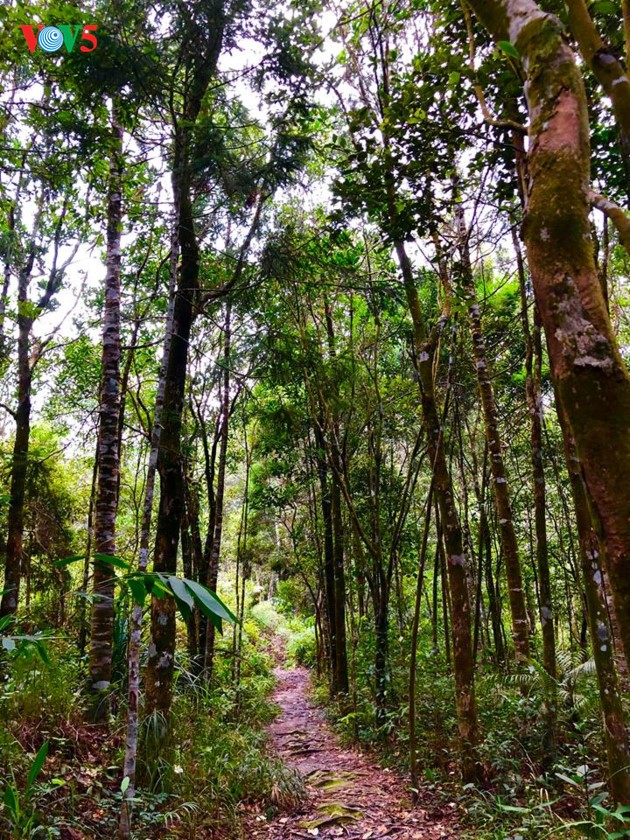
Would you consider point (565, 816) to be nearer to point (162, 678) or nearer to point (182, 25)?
point (162, 678)

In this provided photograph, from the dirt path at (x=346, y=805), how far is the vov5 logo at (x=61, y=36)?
275 inches

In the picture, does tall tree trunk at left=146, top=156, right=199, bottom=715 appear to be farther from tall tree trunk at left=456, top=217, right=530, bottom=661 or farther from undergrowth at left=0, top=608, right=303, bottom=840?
tall tree trunk at left=456, top=217, right=530, bottom=661

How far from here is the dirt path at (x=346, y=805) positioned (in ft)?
14.8

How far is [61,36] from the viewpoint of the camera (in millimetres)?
4254

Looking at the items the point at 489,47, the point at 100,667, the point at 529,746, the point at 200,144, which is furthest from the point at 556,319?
the point at 100,667

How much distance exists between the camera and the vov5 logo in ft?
13.8

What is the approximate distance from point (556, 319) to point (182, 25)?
4.95m

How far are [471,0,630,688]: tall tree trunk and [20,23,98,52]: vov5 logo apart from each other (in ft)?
12.8

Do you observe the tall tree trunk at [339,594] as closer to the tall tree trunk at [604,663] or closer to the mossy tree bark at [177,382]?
the mossy tree bark at [177,382]

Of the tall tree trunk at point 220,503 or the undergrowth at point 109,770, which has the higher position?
the tall tree trunk at point 220,503

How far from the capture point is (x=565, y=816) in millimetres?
4199

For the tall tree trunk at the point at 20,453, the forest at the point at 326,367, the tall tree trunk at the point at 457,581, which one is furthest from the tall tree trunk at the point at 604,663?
the tall tree trunk at the point at 20,453

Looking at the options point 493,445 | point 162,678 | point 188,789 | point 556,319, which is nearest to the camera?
point 556,319

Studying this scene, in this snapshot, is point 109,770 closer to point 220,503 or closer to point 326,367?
point 220,503
